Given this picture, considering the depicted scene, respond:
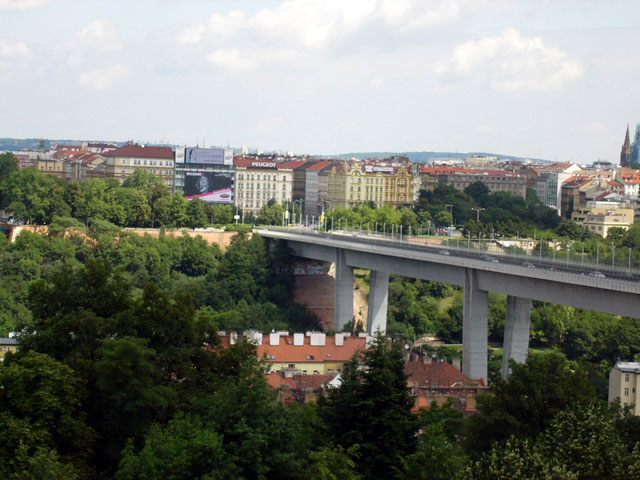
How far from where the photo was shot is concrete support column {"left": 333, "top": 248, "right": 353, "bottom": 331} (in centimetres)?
8931

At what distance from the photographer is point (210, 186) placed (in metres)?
144

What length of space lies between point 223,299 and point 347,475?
64944mm

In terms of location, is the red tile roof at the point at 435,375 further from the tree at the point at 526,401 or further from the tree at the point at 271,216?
the tree at the point at 271,216

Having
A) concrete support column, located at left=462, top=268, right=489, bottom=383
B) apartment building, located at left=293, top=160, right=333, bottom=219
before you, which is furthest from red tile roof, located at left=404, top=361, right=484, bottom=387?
apartment building, located at left=293, top=160, right=333, bottom=219

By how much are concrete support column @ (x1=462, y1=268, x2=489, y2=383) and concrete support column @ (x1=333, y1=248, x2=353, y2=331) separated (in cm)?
2129

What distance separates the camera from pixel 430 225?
430 ft

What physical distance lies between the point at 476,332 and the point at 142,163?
282ft

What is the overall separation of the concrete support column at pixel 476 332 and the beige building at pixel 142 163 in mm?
81882

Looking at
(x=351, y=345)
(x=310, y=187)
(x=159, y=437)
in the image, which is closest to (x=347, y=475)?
(x=159, y=437)

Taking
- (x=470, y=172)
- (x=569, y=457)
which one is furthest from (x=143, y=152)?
(x=569, y=457)

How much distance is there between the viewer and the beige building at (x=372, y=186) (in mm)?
150250

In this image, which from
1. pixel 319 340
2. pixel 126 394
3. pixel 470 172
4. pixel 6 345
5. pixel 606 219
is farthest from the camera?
pixel 470 172

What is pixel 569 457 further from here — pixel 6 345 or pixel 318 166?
pixel 318 166

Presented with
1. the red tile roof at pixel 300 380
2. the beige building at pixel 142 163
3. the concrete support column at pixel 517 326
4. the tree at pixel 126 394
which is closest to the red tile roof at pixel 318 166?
the beige building at pixel 142 163
